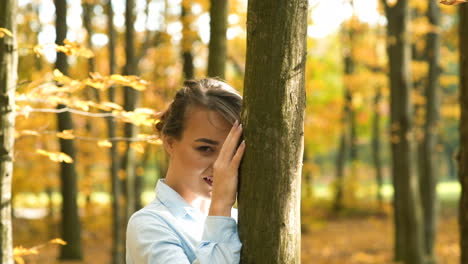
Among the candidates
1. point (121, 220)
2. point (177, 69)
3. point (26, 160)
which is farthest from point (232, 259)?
point (177, 69)

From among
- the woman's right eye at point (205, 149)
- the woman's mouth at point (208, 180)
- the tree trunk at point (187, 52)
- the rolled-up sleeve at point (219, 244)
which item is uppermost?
the tree trunk at point (187, 52)

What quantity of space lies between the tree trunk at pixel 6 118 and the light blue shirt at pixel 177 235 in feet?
5.38

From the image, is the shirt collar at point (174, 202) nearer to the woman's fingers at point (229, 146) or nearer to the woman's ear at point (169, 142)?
the woman's ear at point (169, 142)

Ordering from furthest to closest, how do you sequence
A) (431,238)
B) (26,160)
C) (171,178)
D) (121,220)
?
(26,160), (431,238), (121,220), (171,178)

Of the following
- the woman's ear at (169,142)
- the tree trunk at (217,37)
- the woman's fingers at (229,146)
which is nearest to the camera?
the woman's fingers at (229,146)

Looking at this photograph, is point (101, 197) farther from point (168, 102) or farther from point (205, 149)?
point (205, 149)

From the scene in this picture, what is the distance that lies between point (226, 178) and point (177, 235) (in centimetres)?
29

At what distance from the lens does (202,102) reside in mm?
2148

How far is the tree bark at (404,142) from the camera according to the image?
9.80 m

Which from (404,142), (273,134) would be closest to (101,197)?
(404,142)

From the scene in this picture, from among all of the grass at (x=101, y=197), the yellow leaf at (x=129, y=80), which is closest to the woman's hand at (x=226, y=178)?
the yellow leaf at (x=129, y=80)

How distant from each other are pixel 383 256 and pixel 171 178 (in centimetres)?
1088

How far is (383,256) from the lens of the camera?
1226cm

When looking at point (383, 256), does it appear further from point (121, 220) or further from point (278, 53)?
point (278, 53)
